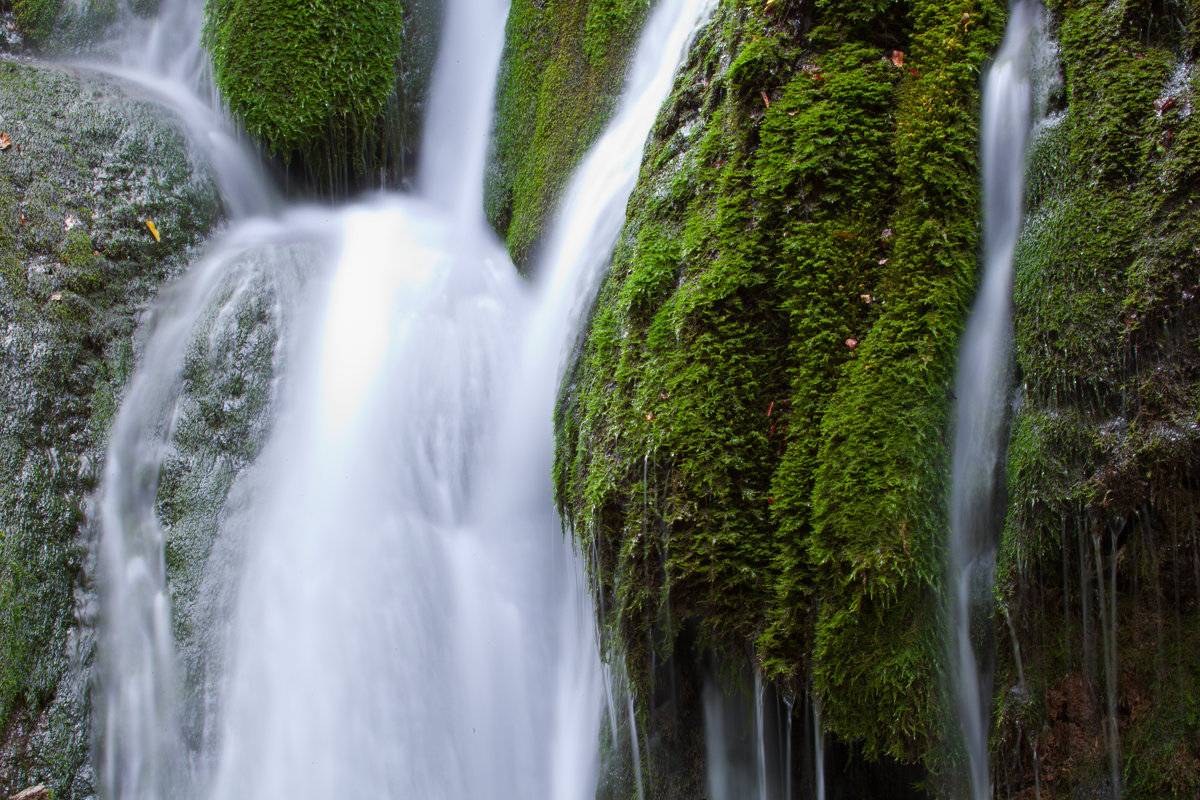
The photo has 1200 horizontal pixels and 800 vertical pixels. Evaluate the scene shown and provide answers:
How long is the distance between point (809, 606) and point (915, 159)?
1.56 metres

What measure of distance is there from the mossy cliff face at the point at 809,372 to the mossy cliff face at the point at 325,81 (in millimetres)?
4819

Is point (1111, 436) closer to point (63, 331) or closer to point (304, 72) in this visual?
point (63, 331)

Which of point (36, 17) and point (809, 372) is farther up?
point (36, 17)

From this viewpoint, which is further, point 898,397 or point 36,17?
point 36,17

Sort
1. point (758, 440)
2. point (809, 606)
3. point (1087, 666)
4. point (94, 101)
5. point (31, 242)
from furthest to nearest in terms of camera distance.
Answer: point (94, 101) < point (31, 242) < point (758, 440) < point (809, 606) < point (1087, 666)

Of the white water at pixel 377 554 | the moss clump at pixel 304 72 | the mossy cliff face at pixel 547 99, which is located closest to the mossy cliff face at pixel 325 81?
the moss clump at pixel 304 72

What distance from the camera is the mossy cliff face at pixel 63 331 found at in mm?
4023

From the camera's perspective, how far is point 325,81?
6.84 meters

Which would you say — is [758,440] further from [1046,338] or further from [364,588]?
[364,588]

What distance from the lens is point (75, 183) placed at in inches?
212

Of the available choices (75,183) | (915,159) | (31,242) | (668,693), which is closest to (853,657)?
(668,693)

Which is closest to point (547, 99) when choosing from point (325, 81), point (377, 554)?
point (325, 81)

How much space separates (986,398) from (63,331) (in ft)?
16.5

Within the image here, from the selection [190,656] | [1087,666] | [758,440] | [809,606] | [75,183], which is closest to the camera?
[1087,666]
